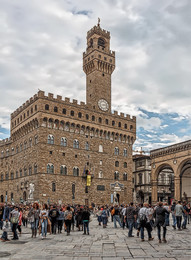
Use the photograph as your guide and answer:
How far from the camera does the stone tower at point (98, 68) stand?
171 ft

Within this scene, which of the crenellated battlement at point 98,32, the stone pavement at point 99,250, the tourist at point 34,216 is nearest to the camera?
the stone pavement at point 99,250

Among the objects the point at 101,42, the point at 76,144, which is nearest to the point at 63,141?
the point at 76,144

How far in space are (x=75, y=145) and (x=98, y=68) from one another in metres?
14.4

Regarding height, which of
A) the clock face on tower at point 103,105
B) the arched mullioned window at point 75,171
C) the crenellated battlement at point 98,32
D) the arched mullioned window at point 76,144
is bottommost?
the arched mullioned window at point 75,171

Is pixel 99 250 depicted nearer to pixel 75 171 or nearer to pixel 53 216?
pixel 53 216

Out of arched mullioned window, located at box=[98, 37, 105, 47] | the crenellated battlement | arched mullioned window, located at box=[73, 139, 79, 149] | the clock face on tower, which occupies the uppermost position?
the crenellated battlement

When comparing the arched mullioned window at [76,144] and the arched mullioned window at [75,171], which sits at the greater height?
the arched mullioned window at [76,144]

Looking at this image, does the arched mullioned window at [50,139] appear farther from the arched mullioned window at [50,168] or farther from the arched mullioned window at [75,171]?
the arched mullioned window at [75,171]

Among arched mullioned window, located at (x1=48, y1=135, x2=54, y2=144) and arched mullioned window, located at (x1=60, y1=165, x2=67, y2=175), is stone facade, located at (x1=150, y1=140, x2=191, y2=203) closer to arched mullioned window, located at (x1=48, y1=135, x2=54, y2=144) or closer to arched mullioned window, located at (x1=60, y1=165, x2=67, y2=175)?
arched mullioned window, located at (x1=60, y1=165, x2=67, y2=175)

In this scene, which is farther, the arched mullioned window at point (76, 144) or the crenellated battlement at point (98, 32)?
the crenellated battlement at point (98, 32)

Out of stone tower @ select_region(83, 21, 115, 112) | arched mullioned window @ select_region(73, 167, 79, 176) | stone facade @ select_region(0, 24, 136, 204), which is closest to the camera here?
stone facade @ select_region(0, 24, 136, 204)

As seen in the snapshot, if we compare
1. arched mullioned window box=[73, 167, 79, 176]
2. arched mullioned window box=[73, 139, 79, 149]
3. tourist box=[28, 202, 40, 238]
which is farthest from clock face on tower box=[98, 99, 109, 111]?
tourist box=[28, 202, 40, 238]

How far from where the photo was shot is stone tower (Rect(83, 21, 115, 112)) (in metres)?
52.1

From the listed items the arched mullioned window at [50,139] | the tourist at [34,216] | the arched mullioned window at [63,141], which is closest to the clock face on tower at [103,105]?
the arched mullioned window at [63,141]
